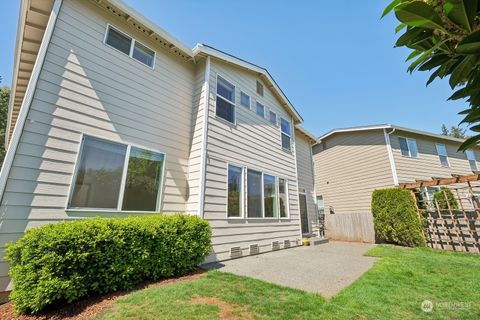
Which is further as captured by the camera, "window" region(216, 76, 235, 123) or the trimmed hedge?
"window" region(216, 76, 235, 123)

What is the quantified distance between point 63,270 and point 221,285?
2.47 meters

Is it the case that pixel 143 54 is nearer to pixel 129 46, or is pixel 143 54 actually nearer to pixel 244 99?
pixel 129 46

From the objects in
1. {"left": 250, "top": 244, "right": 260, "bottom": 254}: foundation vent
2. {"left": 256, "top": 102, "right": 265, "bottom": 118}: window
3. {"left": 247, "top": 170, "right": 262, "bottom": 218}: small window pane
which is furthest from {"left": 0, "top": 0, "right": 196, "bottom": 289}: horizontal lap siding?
{"left": 256, "top": 102, "right": 265, "bottom": 118}: window

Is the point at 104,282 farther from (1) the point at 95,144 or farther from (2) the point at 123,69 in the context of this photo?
(2) the point at 123,69

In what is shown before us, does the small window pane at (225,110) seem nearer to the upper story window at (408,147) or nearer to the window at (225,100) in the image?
the window at (225,100)

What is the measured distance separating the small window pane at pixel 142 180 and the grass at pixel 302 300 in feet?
6.89

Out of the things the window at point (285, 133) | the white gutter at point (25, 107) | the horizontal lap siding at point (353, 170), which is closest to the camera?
the white gutter at point (25, 107)

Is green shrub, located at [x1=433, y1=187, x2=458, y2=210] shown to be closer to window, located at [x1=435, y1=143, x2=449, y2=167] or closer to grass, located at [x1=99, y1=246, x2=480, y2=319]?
grass, located at [x1=99, y1=246, x2=480, y2=319]

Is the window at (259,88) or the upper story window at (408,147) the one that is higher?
the window at (259,88)

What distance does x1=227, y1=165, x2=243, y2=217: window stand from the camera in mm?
6977

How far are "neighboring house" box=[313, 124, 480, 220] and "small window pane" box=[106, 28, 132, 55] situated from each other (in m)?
11.7

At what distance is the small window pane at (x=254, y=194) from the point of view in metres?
7.68

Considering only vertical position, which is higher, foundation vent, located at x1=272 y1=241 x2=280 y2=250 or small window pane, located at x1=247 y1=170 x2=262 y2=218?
small window pane, located at x1=247 y1=170 x2=262 y2=218

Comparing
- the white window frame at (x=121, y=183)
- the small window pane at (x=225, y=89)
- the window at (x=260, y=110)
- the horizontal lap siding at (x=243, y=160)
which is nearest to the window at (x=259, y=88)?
the horizontal lap siding at (x=243, y=160)
